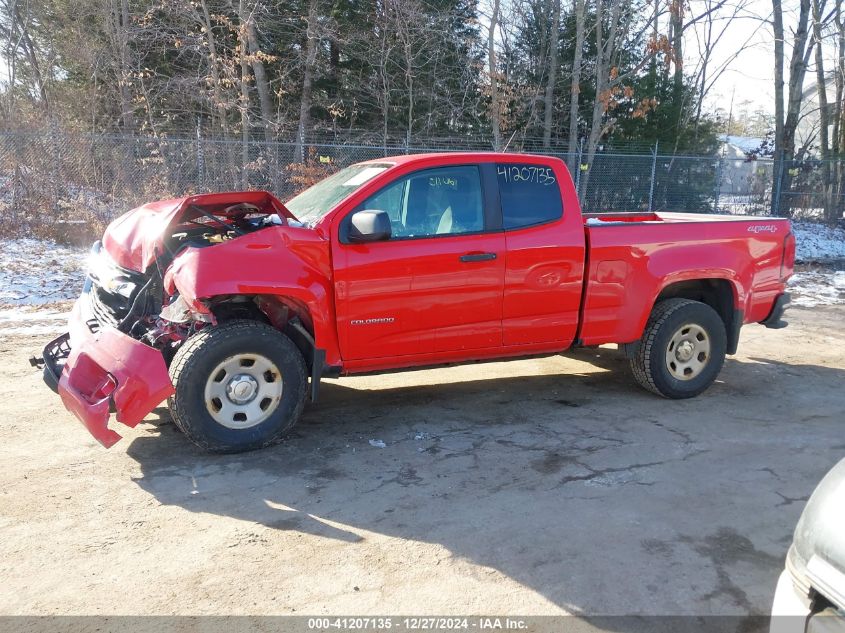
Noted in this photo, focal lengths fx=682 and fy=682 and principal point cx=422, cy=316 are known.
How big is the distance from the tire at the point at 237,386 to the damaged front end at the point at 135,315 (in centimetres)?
15

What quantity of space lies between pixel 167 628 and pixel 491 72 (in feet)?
51.6

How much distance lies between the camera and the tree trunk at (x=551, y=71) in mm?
19548

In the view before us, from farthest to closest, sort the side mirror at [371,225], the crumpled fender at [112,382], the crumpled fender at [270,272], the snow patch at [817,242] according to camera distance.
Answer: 1. the snow patch at [817,242]
2. the side mirror at [371,225]
3. the crumpled fender at [270,272]
4. the crumpled fender at [112,382]

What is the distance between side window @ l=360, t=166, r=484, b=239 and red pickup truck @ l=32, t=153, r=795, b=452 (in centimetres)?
1

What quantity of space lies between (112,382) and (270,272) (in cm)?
118

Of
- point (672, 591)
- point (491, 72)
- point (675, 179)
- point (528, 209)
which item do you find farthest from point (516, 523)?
point (675, 179)

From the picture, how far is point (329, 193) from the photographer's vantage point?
5.26 metres

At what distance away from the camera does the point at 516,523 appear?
364 centimetres

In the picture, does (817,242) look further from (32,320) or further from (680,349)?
(32,320)

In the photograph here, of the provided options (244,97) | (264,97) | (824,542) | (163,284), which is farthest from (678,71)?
(824,542)

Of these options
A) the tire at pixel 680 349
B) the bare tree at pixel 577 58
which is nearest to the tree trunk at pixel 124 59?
the bare tree at pixel 577 58

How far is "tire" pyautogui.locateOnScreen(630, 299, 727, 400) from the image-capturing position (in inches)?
223

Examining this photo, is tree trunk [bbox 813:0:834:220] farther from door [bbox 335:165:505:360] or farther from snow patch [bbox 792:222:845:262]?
door [bbox 335:165:505:360]

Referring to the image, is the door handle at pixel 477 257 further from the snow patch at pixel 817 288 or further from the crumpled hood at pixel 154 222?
the snow patch at pixel 817 288
